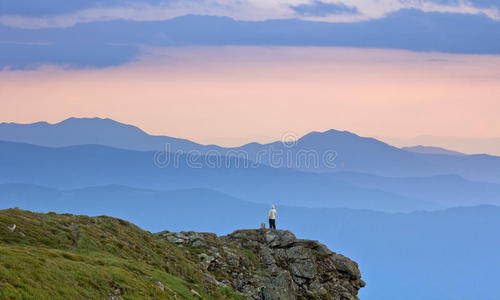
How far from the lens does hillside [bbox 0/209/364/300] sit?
1385 inches

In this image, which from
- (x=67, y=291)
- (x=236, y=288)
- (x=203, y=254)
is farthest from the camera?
(x=203, y=254)

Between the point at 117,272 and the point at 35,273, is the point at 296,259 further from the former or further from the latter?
the point at 35,273

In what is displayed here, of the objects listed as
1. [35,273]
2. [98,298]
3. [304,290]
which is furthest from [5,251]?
[304,290]

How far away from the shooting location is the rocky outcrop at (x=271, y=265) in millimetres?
56812

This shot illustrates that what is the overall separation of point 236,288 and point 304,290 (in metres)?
8.77

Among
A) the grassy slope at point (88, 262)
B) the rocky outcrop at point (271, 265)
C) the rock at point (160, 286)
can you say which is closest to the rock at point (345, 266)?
the rocky outcrop at point (271, 265)

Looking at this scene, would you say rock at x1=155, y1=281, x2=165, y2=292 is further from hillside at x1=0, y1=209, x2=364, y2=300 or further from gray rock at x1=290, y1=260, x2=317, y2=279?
gray rock at x1=290, y1=260, x2=317, y2=279

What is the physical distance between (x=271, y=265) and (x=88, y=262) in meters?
25.1

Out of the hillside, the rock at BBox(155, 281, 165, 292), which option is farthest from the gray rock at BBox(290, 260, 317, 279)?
the rock at BBox(155, 281, 165, 292)

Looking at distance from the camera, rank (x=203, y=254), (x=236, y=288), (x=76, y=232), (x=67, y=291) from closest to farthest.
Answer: (x=67, y=291)
(x=76, y=232)
(x=236, y=288)
(x=203, y=254)

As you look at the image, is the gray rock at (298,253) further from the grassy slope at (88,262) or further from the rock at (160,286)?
the rock at (160,286)

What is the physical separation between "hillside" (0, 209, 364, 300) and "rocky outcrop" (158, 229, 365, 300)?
98 mm

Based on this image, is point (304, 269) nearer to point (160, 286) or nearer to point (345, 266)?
point (345, 266)

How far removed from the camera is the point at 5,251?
3566 centimetres
